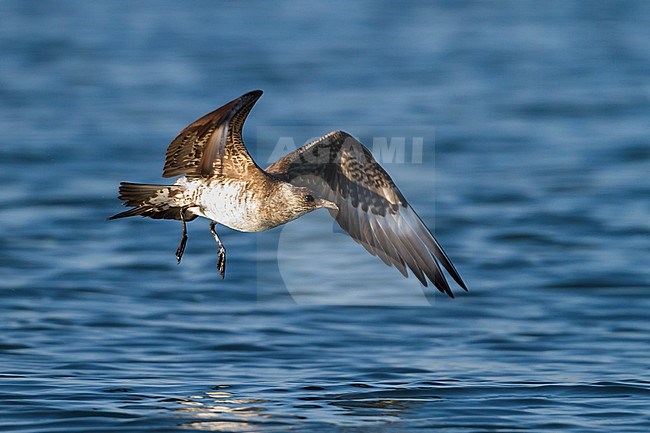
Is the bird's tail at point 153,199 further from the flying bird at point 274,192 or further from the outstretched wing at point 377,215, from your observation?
the outstretched wing at point 377,215

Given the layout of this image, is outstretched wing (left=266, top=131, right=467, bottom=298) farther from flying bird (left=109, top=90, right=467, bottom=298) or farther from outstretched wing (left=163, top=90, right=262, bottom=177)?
outstretched wing (left=163, top=90, right=262, bottom=177)

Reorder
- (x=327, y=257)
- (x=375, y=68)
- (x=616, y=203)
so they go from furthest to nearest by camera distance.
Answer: (x=375, y=68), (x=616, y=203), (x=327, y=257)

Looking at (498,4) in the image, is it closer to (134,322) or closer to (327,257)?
(327,257)

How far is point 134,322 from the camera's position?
11.8 meters

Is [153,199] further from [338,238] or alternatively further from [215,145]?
[338,238]

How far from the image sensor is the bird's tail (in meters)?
8.66

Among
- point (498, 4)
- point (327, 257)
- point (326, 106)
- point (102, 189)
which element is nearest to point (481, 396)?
point (327, 257)

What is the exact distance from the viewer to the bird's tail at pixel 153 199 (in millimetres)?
8656

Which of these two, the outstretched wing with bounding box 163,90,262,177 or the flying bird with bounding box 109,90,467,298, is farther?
the flying bird with bounding box 109,90,467,298

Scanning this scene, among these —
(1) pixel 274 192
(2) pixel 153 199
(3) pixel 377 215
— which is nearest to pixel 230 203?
(1) pixel 274 192

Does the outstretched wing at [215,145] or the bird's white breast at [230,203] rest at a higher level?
the outstretched wing at [215,145]

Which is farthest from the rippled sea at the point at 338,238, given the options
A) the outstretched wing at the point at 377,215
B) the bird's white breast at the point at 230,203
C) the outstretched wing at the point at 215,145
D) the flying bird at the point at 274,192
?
the outstretched wing at the point at 215,145

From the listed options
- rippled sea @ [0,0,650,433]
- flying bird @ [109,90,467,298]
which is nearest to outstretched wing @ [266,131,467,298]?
flying bird @ [109,90,467,298]

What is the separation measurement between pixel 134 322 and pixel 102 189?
5768 millimetres
